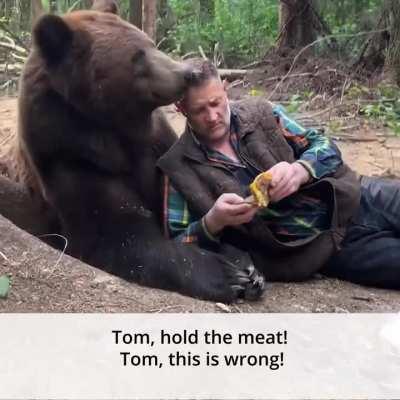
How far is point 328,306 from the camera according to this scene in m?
3.62

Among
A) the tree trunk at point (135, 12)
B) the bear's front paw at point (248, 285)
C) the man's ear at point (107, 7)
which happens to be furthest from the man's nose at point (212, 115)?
the tree trunk at point (135, 12)

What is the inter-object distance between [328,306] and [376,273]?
15.6 inches

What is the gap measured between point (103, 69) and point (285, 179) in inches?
42.1

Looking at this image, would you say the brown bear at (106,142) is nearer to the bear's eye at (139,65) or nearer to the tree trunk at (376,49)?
the bear's eye at (139,65)

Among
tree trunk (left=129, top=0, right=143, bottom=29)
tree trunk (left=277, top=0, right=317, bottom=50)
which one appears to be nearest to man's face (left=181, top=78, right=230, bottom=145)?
tree trunk (left=129, top=0, right=143, bottom=29)

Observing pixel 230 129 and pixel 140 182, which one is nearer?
pixel 230 129

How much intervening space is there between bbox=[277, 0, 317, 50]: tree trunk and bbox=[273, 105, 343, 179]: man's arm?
616 cm

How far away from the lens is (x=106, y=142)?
3.93 m

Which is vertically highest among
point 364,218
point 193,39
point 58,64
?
point 58,64

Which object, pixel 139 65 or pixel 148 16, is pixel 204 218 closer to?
pixel 139 65

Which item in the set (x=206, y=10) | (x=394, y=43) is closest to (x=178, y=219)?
(x=394, y=43)

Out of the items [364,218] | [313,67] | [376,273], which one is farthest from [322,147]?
[313,67]

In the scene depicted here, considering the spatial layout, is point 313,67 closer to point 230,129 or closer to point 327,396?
point 230,129
